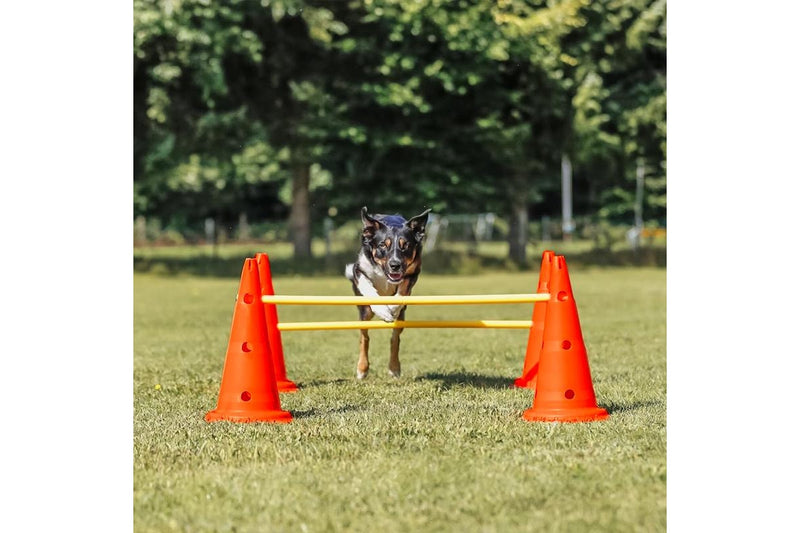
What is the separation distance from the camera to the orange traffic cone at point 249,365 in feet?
23.6

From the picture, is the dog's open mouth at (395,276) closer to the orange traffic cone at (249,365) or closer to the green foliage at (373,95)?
the orange traffic cone at (249,365)

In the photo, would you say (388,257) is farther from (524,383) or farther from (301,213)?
(301,213)

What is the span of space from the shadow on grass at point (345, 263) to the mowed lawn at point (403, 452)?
18.1 meters

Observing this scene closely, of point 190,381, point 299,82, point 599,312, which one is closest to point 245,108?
point 299,82

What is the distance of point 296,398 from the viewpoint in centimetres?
848

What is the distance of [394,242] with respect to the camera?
26.8ft

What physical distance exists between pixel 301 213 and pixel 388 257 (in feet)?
78.5

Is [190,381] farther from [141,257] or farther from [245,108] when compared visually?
[141,257]

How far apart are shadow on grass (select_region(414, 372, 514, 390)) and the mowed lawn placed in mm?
28

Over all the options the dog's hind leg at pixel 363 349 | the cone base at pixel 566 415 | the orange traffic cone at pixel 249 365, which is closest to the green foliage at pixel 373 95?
the dog's hind leg at pixel 363 349

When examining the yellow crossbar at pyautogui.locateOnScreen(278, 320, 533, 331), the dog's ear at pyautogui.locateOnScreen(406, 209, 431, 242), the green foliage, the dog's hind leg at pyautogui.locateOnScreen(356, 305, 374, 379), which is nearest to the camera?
the yellow crossbar at pyautogui.locateOnScreen(278, 320, 533, 331)

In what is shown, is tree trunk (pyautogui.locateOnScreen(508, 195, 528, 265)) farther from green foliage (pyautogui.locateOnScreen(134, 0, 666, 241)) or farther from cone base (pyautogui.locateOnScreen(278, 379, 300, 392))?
cone base (pyautogui.locateOnScreen(278, 379, 300, 392))

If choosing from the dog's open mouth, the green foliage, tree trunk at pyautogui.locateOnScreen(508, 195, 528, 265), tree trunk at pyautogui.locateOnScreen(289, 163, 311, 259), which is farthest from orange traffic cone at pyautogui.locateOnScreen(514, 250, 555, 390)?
tree trunk at pyautogui.locateOnScreen(508, 195, 528, 265)

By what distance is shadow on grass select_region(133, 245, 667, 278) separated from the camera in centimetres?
2970
